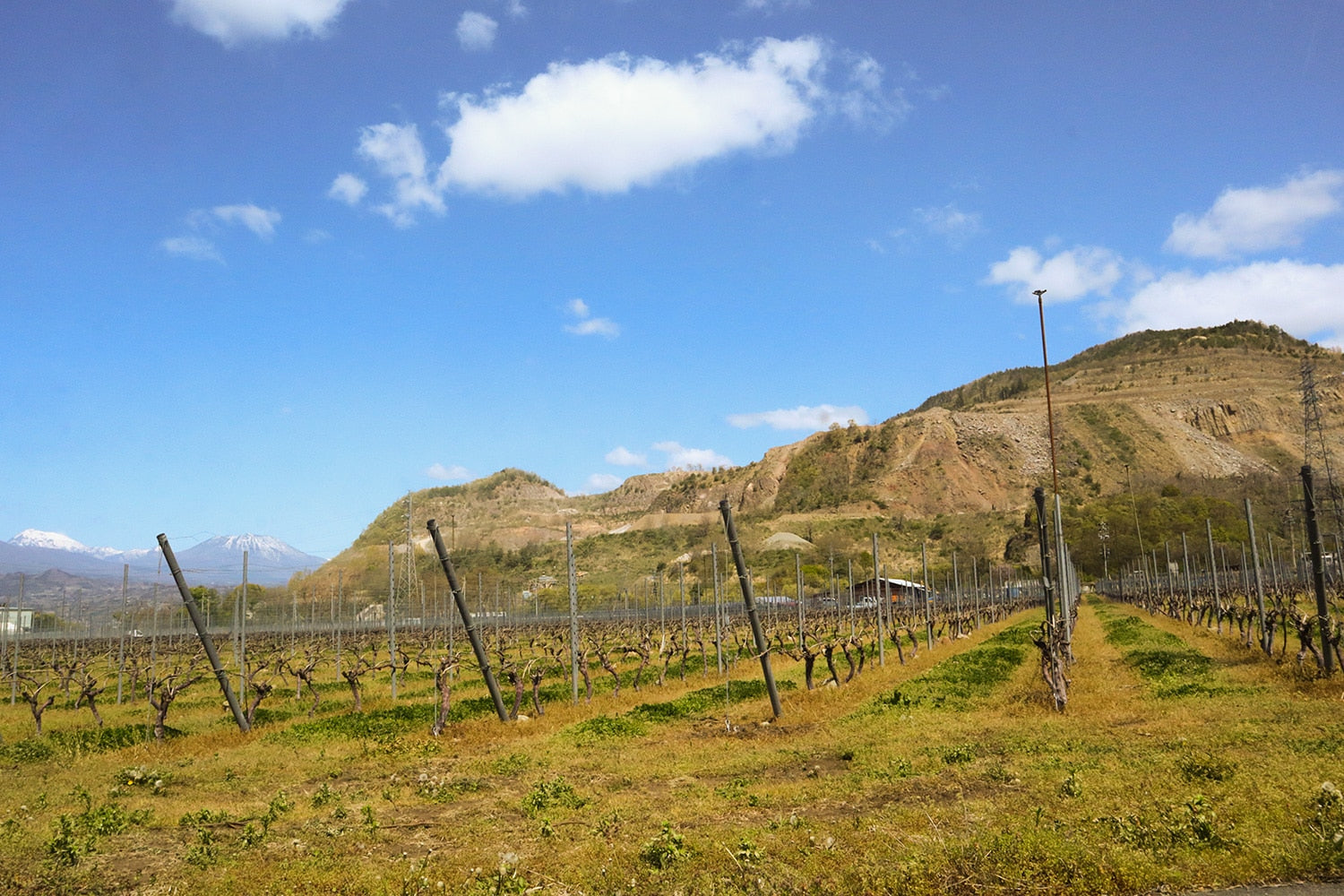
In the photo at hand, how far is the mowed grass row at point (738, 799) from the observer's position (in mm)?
7789

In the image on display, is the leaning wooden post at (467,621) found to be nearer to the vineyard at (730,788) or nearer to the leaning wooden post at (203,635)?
the vineyard at (730,788)

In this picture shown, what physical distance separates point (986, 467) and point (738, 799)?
143 meters

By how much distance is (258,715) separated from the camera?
79.2 ft

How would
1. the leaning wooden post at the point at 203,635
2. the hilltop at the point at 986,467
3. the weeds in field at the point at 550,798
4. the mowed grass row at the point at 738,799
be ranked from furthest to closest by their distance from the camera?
the hilltop at the point at 986,467
the leaning wooden post at the point at 203,635
the weeds in field at the point at 550,798
the mowed grass row at the point at 738,799

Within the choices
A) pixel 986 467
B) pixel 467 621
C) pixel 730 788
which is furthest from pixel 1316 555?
pixel 986 467

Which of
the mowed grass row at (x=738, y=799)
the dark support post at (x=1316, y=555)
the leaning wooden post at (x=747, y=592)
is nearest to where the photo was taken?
the mowed grass row at (x=738, y=799)

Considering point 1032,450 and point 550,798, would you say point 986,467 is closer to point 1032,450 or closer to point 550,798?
point 1032,450

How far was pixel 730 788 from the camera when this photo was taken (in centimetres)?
1189

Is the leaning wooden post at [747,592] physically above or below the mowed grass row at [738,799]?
above

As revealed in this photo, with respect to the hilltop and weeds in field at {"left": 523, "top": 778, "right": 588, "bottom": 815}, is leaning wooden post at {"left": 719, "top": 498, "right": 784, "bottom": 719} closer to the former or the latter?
weeds in field at {"left": 523, "top": 778, "right": 588, "bottom": 815}

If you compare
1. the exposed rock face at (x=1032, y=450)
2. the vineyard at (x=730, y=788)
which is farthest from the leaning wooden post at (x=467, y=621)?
the exposed rock face at (x=1032, y=450)

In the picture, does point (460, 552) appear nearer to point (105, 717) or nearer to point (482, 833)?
point (105, 717)

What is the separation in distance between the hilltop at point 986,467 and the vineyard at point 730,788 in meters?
90.6

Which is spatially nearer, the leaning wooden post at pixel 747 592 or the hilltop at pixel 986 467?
the leaning wooden post at pixel 747 592
